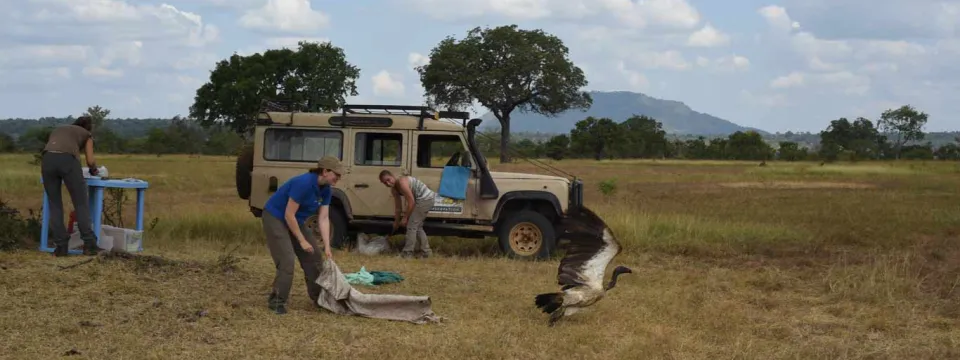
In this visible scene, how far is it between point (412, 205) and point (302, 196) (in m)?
3.90

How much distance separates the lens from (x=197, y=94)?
5328 cm

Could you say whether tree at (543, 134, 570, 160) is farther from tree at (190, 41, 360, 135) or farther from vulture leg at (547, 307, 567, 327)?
vulture leg at (547, 307, 567, 327)

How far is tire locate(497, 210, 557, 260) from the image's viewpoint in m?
11.6

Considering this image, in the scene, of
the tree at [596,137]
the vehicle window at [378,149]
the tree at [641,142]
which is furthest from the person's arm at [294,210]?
the tree at [641,142]

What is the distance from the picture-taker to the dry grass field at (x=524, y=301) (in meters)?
6.73

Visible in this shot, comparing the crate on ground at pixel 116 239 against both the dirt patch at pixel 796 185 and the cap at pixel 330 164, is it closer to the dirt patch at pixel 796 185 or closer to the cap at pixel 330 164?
the cap at pixel 330 164

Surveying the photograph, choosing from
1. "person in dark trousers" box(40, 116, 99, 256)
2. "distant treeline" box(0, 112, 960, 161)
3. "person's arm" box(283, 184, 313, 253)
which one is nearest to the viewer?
"person's arm" box(283, 184, 313, 253)

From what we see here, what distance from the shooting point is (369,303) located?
7.69 metres

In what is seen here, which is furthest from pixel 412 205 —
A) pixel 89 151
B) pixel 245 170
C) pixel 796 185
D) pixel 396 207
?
pixel 796 185

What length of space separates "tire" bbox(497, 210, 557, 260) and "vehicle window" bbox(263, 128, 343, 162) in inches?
92.0

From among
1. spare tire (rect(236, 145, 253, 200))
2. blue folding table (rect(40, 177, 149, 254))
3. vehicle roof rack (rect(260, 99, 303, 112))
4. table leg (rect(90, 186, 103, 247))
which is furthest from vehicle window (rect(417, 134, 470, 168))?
table leg (rect(90, 186, 103, 247))

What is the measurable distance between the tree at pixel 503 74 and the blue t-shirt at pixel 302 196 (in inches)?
1844

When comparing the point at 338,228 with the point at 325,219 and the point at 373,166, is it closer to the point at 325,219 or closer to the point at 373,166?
the point at 373,166

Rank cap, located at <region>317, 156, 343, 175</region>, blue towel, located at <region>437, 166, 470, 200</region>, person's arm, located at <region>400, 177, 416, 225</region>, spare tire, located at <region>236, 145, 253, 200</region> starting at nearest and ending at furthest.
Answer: cap, located at <region>317, 156, 343, 175</region> < person's arm, located at <region>400, 177, 416, 225</region> < blue towel, located at <region>437, 166, 470, 200</region> < spare tire, located at <region>236, 145, 253, 200</region>
